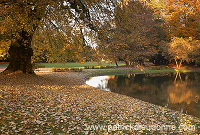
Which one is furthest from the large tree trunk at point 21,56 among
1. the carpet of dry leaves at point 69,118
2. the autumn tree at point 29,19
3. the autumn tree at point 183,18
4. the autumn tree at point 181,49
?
the autumn tree at point 183,18

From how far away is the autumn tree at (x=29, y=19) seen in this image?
47.9ft

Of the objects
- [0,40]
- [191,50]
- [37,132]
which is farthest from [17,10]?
[191,50]

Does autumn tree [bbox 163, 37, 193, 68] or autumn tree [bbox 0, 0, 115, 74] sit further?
autumn tree [bbox 163, 37, 193, 68]

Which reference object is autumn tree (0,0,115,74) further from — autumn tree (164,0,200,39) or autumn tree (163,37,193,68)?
autumn tree (164,0,200,39)

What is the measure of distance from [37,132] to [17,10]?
1059 cm

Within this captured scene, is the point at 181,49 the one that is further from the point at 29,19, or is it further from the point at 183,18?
the point at 29,19

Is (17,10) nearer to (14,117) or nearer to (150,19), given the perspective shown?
(14,117)

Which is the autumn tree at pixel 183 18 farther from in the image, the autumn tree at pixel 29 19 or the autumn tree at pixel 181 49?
the autumn tree at pixel 29 19

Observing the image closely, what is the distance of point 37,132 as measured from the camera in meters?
6.35

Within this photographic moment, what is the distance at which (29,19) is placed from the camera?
16.1 metres

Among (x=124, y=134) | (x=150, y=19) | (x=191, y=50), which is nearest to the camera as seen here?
(x=124, y=134)

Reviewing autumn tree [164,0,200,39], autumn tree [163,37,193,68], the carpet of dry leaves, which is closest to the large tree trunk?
the carpet of dry leaves

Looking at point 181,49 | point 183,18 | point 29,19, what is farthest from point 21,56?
point 183,18

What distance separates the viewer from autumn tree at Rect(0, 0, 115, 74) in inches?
575
